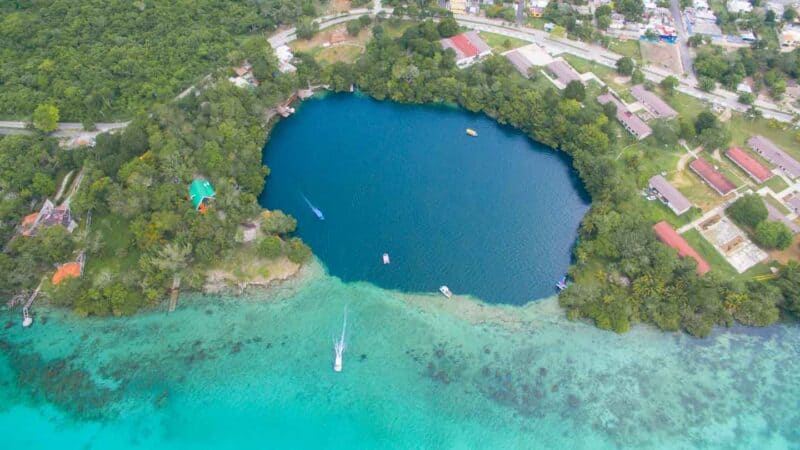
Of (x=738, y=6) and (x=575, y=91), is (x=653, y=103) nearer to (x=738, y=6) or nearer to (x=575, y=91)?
(x=575, y=91)

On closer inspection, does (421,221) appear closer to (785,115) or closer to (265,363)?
(265,363)

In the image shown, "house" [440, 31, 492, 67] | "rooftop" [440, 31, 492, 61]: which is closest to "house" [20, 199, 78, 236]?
"house" [440, 31, 492, 67]

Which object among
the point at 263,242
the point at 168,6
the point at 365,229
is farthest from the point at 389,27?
the point at 263,242

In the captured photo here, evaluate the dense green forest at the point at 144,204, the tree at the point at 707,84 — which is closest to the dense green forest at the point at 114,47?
the dense green forest at the point at 144,204

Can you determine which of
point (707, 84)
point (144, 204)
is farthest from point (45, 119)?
point (707, 84)

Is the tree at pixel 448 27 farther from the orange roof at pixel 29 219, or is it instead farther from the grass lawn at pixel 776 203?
the orange roof at pixel 29 219

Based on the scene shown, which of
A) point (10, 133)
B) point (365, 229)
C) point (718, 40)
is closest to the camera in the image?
point (365, 229)

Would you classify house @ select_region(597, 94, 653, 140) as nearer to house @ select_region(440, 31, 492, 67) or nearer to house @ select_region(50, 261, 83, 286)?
house @ select_region(440, 31, 492, 67)
